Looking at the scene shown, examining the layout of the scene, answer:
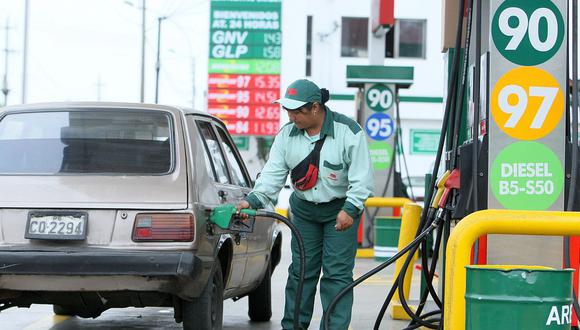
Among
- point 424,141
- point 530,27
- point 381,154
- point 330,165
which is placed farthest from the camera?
point 424,141

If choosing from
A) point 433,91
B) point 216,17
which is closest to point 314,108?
point 216,17

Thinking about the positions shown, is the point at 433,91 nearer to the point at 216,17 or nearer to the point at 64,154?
the point at 216,17

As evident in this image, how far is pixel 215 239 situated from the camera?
22.2 ft

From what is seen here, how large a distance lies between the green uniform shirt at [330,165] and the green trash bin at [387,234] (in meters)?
8.44

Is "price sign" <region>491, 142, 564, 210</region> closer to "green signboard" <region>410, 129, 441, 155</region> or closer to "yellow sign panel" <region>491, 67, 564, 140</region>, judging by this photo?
"yellow sign panel" <region>491, 67, 564, 140</region>

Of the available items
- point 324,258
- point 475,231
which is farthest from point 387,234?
point 475,231

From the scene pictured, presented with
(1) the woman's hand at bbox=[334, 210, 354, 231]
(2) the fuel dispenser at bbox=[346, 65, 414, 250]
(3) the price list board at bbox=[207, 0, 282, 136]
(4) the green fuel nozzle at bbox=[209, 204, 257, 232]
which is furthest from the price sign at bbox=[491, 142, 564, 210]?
(3) the price list board at bbox=[207, 0, 282, 136]

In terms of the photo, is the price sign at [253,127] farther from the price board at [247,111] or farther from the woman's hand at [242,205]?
the woman's hand at [242,205]

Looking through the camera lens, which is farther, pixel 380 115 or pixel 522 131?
pixel 380 115

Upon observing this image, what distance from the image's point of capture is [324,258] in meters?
6.93

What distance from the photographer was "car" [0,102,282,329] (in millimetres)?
6305

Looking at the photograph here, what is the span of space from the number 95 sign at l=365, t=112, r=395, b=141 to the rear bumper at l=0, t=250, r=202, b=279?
11.6m

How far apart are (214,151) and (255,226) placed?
66 cm

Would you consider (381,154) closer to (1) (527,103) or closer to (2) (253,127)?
(1) (527,103)
